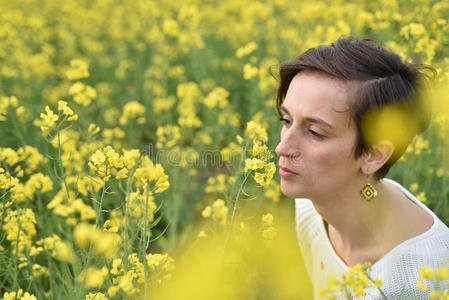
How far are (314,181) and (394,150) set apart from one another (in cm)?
28

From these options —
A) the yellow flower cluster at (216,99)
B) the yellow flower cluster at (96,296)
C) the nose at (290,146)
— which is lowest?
the yellow flower cluster at (96,296)

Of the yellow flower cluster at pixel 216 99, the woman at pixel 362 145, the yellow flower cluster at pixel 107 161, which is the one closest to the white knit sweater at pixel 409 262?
the woman at pixel 362 145

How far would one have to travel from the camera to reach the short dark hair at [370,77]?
4.64 feet

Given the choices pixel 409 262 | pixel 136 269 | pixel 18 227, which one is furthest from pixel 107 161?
pixel 409 262

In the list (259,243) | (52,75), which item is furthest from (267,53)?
(259,243)

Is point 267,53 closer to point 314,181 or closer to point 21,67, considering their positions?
point 21,67

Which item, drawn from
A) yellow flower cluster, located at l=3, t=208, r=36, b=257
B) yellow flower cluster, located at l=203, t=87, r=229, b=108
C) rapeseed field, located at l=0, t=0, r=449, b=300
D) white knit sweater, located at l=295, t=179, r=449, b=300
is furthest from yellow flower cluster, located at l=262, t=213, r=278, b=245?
yellow flower cluster, located at l=203, t=87, r=229, b=108

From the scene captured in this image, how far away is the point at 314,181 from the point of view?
4.80 feet

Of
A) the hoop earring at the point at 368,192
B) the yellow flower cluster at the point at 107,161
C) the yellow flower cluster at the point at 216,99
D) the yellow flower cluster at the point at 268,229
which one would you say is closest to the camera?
the yellow flower cluster at the point at 107,161

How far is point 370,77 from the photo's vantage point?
4.68ft

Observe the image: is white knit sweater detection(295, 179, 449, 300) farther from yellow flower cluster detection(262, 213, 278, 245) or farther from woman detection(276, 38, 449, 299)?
yellow flower cluster detection(262, 213, 278, 245)

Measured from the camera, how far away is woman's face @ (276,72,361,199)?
1401 mm

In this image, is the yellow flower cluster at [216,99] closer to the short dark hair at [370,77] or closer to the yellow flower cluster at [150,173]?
the short dark hair at [370,77]

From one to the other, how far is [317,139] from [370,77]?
25 cm
